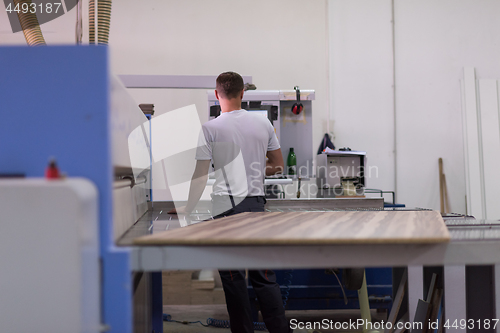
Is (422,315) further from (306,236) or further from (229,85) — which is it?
(229,85)

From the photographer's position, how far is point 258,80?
148 inches

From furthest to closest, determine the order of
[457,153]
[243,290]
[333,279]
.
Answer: [457,153], [333,279], [243,290]

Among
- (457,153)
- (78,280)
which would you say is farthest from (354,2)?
(78,280)

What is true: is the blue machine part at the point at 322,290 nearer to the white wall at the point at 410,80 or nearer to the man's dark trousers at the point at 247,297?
the man's dark trousers at the point at 247,297

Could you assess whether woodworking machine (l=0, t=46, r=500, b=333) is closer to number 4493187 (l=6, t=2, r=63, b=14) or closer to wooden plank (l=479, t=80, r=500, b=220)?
number 4493187 (l=6, t=2, r=63, b=14)

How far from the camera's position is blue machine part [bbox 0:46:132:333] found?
2.50ft

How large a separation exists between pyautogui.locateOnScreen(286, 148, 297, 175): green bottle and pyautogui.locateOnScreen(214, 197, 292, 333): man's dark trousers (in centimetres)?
122

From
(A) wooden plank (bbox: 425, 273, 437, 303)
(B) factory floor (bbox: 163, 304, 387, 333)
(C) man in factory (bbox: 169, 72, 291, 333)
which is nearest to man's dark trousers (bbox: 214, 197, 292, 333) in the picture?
(C) man in factory (bbox: 169, 72, 291, 333)

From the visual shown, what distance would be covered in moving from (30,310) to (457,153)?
160 inches

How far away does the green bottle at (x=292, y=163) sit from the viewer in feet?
9.90

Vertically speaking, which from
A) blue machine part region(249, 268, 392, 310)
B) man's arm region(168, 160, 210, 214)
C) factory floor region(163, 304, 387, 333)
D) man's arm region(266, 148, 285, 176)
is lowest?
factory floor region(163, 304, 387, 333)

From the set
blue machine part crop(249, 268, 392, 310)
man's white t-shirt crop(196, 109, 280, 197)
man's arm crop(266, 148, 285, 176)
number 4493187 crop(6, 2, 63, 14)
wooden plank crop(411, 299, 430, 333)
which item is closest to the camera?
number 4493187 crop(6, 2, 63, 14)

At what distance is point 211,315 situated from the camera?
9.17 feet

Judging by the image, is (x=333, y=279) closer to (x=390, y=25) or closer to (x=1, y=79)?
(x=1, y=79)
